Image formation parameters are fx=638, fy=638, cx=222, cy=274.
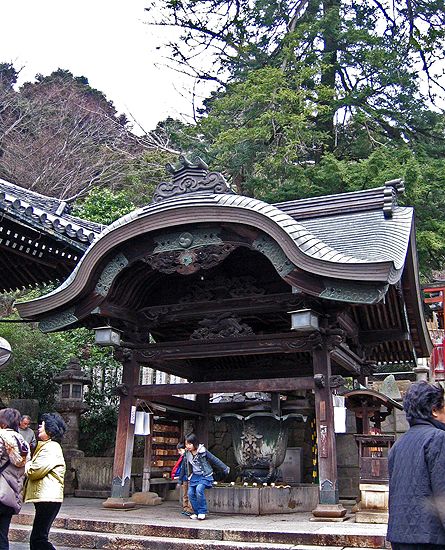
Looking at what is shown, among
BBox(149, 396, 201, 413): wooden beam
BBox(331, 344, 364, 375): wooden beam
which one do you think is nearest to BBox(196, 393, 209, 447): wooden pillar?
BBox(149, 396, 201, 413): wooden beam

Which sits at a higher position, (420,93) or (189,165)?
(420,93)

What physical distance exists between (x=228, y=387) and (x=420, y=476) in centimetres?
558

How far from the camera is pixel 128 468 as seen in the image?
9.05 metres

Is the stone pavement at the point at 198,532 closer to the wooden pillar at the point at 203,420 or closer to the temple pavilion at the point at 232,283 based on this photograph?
the temple pavilion at the point at 232,283

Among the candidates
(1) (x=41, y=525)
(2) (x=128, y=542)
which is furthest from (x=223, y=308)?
(1) (x=41, y=525)

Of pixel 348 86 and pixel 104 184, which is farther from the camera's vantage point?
pixel 104 184

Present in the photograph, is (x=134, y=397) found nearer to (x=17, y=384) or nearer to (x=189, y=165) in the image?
(x=189, y=165)

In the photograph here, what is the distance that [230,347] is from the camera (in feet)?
29.5

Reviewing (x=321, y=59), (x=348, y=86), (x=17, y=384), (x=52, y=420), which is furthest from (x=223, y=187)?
(x=348, y=86)

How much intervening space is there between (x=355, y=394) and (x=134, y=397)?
3160mm

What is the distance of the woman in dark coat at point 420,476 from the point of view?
3236mm

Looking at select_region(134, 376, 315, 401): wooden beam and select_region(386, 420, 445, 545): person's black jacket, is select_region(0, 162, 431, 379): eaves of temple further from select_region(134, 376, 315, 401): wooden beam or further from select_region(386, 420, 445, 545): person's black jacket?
select_region(386, 420, 445, 545): person's black jacket

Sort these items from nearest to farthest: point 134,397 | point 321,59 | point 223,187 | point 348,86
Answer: point 223,187 < point 134,397 < point 321,59 < point 348,86

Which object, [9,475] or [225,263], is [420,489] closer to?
[9,475]
